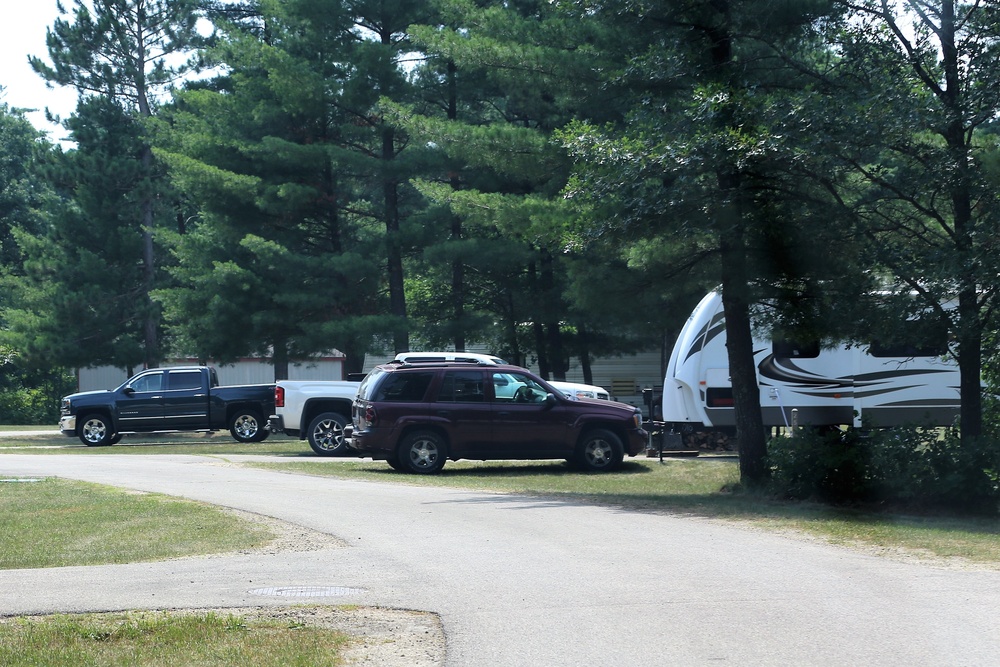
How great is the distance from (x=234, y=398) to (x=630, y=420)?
13358 millimetres

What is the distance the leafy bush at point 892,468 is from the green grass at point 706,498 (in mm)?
350

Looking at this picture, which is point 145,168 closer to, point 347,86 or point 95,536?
point 347,86

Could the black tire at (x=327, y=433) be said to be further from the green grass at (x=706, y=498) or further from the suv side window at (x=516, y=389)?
the suv side window at (x=516, y=389)

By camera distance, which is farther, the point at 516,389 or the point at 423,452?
the point at 516,389

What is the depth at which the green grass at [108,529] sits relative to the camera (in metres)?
10.6

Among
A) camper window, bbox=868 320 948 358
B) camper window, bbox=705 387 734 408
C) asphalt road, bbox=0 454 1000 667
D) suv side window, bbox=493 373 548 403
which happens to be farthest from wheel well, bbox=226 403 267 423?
camper window, bbox=868 320 948 358

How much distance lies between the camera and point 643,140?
15.3 meters

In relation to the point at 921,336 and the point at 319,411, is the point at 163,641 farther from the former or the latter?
Result: the point at 319,411

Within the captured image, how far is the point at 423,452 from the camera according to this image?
19.7m

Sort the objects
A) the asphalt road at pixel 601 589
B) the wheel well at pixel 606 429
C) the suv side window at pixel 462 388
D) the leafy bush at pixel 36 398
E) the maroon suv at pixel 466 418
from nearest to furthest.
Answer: the asphalt road at pixel 601 589, the maroon suv at pixel 466 418, the suv side window at pixel 462 388, the wheel well at pixel 606 429, the leafy bush at pixel 36 398

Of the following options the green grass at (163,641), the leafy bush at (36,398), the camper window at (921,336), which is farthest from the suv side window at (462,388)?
the leafy bush at (36,398)

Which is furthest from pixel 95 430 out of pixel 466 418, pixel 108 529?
pixel 108 529

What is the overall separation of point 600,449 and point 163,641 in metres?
13.7

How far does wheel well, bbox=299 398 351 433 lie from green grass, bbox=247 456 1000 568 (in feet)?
6.34
